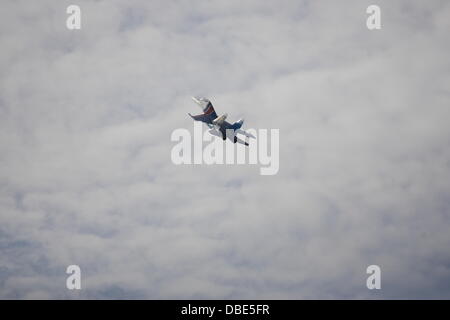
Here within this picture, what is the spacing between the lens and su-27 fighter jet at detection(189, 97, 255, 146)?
8619 centimetres

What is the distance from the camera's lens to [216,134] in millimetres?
88250

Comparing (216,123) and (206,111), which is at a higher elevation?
(206,111)

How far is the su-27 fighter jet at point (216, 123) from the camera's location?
8619 centimetres

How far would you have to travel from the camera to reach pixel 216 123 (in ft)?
284
